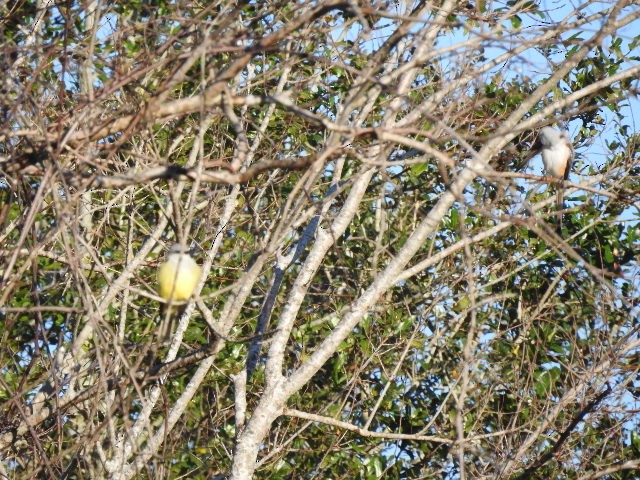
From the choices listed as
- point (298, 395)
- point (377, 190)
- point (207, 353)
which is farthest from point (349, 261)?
point (207, 353)

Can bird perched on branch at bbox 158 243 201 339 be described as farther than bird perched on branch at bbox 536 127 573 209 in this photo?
No

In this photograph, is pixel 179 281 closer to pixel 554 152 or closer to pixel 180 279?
pixel 180 279

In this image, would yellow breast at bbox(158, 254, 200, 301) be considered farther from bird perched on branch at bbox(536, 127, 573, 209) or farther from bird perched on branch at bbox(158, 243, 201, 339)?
bird perched on branch at bbox(536, 127, 573, 209)

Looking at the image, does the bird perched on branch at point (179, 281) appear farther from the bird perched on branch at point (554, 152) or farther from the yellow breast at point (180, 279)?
the bird perched on branch at point (554, 152)

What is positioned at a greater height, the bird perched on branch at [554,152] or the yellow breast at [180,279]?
the bird perched on branch at [554,152]

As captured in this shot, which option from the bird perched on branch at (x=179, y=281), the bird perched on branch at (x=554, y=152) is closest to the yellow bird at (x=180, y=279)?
the bird perched on branch at (x=179, y=281)

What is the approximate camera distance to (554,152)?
616cm

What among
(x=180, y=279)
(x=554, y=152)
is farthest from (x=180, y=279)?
(x=554, y=152)

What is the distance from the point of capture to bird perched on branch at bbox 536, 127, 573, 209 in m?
6.09

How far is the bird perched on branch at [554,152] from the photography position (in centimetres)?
609

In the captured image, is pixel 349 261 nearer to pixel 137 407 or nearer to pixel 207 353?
pixel 137 407

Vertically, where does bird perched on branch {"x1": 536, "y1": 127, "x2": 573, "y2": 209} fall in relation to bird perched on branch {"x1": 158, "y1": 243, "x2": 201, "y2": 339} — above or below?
above

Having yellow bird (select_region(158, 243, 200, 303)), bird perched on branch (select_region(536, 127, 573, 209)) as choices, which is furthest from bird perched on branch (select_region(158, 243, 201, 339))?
bird perched on branch (select_region(536, 127, 573, 209))

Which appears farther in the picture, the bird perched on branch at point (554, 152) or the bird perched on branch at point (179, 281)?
the bird perched on branch at point (554, 152)
